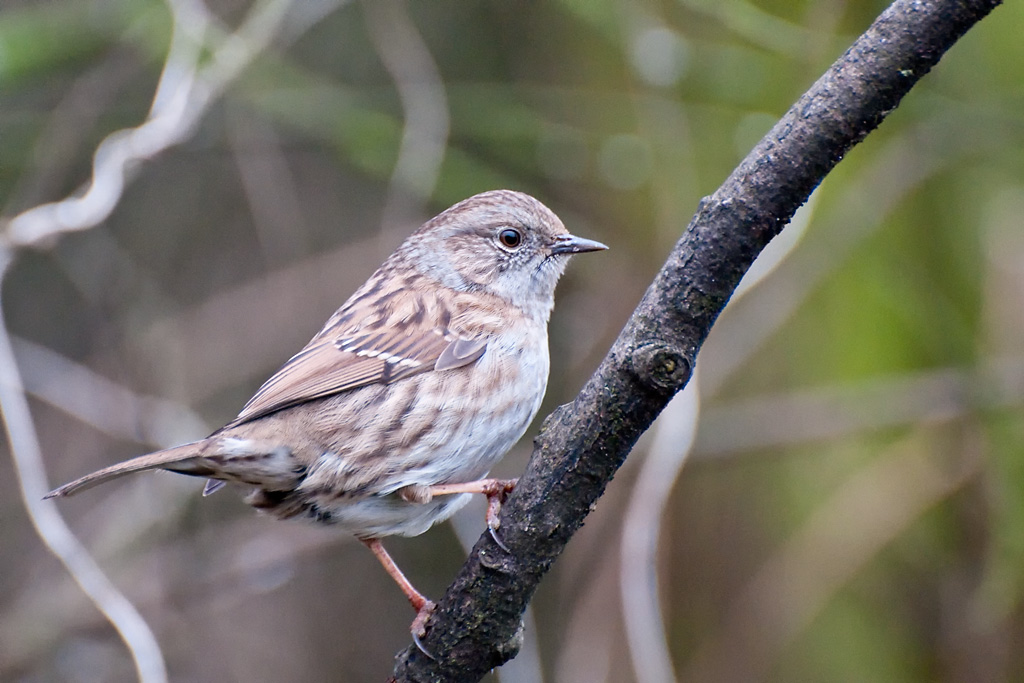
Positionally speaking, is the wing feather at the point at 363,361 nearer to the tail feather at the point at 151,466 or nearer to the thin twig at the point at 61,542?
the tail feather at the point at 151,466

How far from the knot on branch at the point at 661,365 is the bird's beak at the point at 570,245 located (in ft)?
5.36

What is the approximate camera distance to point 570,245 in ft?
11.3

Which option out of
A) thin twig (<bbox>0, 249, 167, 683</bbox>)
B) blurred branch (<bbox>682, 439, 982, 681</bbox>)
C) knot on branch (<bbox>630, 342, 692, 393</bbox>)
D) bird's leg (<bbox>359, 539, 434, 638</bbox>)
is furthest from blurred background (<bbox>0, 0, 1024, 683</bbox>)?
knot on branch (<bbox>630, 342, 692, 393</bbox>)

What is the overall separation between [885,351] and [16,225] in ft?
11.9

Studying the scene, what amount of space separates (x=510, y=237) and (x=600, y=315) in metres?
1.55

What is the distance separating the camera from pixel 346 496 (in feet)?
9.18

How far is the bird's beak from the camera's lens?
3391 millimetres

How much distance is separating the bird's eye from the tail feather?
1.35 meters

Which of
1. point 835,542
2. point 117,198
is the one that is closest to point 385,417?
point 117,198

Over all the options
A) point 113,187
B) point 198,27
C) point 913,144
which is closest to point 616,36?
point 913,144

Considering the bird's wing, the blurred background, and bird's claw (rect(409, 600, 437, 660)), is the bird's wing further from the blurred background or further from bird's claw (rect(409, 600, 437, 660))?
the blurred background

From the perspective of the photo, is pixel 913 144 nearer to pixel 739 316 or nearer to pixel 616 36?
pixel 739 316

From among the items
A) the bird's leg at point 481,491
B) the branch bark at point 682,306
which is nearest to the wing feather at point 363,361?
the bird's leg at point 481,491

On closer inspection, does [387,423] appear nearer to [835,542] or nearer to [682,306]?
[682,306]
